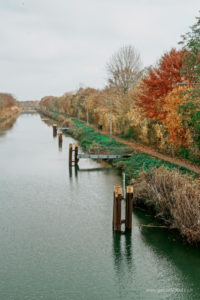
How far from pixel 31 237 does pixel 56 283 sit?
344cm

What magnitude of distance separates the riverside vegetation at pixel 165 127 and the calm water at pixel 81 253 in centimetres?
123

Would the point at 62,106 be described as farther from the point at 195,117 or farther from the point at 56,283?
the point at 56,283

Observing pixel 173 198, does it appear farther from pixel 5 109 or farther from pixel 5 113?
pixel 5 109

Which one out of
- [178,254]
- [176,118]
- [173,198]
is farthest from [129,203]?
[176,118]

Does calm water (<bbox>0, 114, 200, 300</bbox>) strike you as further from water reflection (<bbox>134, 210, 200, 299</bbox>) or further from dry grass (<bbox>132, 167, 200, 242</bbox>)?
dry grass (<bbox>132, 167, 200, 242</bbox>)

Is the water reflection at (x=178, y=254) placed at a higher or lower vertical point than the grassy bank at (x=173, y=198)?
lower

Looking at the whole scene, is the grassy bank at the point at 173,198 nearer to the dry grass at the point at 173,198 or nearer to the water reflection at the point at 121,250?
the dry grass at the point at 173,198

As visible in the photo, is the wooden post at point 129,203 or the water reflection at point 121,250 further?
the wooden post at point 129,203

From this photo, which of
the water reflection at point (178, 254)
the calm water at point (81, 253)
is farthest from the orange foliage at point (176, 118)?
the water reflection at point (178, 254)

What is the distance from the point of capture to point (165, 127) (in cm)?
2506

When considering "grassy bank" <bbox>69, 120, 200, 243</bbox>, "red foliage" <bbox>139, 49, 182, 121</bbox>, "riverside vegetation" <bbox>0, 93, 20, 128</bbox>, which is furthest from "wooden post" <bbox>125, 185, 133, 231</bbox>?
"riverside vegetation" <bbox>0, 93, 20, 128</bbox>

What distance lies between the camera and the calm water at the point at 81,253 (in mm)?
9352

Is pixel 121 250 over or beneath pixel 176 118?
beneath

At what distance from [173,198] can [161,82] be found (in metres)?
13.9
